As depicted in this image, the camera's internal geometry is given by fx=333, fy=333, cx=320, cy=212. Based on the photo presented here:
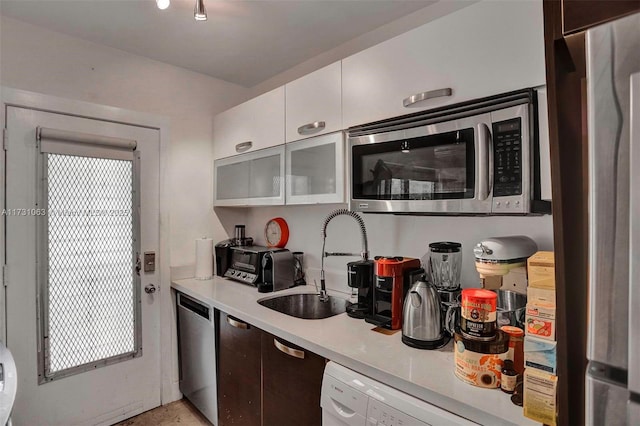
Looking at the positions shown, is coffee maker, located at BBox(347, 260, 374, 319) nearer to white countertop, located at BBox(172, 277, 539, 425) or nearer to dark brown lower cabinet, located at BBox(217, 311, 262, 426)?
white countertop, located at BBox(172, 277, 539, 425)

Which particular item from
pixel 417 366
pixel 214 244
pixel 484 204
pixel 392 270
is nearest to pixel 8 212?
pixel 214 244

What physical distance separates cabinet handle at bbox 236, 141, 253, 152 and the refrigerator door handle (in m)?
2.06

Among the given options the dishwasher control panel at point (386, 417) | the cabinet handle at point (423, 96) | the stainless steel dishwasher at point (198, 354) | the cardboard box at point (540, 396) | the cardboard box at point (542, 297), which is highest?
the cabinet handle at point (423, 96)

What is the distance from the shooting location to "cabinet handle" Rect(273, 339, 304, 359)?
1.42 meters

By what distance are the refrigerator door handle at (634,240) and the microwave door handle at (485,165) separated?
0.65 metres

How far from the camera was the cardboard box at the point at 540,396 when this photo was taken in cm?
83

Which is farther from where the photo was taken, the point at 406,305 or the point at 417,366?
the point at 406,305

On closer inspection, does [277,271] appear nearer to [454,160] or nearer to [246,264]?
[246,264]

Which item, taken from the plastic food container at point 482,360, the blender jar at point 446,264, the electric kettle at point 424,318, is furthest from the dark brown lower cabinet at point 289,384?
the blender jar at point 446,264

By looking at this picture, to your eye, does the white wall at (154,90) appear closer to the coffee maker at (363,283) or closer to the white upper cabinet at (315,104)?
the white upper cabinet at (315,104)

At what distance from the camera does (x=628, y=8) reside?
1.80 feet

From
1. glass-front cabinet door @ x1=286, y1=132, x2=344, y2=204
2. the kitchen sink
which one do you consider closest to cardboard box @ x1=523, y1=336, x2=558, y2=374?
glass-front cabinet door @ x1=286, y1=132, x2=344, y2=204

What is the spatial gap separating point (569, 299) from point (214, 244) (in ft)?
8.31

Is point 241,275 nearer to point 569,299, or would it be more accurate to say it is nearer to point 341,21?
point 341,21
